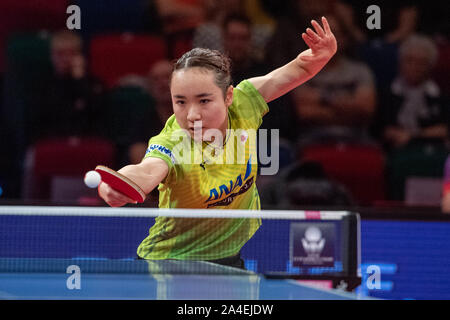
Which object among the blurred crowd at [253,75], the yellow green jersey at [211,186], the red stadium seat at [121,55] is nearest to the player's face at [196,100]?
the yellow green jersey at [211,186]

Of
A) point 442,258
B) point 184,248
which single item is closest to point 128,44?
point 442,258

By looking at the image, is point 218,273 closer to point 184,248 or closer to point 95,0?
point 184,248

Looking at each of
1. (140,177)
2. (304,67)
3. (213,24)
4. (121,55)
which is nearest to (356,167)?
(213,24)

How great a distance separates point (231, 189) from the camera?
3.45m

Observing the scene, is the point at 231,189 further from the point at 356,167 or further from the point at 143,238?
the point at 356,167

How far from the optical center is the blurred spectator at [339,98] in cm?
710

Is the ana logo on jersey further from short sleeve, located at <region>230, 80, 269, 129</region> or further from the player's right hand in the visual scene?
the player's right hand

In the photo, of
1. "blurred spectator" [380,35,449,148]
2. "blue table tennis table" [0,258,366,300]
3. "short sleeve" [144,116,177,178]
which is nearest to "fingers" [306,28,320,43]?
"short sleeve" [144,116,177,178]

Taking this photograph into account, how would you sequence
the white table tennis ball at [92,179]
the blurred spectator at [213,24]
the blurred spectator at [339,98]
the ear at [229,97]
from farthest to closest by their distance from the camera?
1. the blurred spectator at [339,98]
2. the blurred spectator at [213,24]
3. the ear at [229,97]
4. the white table tennis ball at [92,179]

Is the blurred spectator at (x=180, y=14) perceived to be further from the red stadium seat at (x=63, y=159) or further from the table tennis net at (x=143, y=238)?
the table tennis net at (x=143, y=238)

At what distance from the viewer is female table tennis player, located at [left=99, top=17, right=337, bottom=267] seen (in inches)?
123

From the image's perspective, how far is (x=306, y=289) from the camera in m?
2.82

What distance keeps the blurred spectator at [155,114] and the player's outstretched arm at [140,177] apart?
10.5 feet

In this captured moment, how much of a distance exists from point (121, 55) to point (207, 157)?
4318 millimetres
